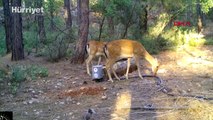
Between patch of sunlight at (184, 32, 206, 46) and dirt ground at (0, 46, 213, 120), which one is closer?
dirt ground at (0, 46, 213, 120)

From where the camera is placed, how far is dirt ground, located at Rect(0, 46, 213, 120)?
7863mm

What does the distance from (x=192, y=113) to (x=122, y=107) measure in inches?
59.6

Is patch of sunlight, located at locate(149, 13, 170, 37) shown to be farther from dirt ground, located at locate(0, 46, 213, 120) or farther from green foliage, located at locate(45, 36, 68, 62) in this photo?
dirt ground, located at locate(0, 46, 213, 120)

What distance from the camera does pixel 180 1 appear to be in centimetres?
1852

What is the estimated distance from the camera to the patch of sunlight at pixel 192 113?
Result: 747 cm

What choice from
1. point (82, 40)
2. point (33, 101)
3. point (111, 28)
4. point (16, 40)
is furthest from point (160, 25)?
point (33, 101)

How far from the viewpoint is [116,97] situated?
9.25 metres

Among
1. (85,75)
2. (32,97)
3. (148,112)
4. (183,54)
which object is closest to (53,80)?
(85,75)

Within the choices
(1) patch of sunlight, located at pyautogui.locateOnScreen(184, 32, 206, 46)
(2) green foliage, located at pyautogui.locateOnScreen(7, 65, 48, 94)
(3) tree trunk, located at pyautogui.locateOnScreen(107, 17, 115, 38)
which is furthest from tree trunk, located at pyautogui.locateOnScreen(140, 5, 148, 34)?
(2) green foliage, located at pyautogui.locateOnScreen(7, 65, 48, 94)

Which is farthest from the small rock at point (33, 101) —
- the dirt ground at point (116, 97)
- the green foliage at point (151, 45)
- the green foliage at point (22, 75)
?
the green foliage at point (151, 45)

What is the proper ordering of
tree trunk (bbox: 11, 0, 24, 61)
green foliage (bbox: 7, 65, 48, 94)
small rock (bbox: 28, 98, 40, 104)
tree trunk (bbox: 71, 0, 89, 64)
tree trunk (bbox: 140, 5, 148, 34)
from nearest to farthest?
small rock (bbox: 28, 98, 40, 104) < green foliage (bbox: 7, 65, 48, 94) < tree trunk (bbox: 71, 0, 89, 64) < tree trunk (bbox: 11, 0, 24, 61) < tree trunk (bbox: 140, 5, 148, 34)

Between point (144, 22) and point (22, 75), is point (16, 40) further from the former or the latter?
point (144, 22)

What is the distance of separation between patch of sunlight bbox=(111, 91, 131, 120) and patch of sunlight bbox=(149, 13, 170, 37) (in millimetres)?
8523

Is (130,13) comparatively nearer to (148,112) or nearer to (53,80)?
(53,80)
